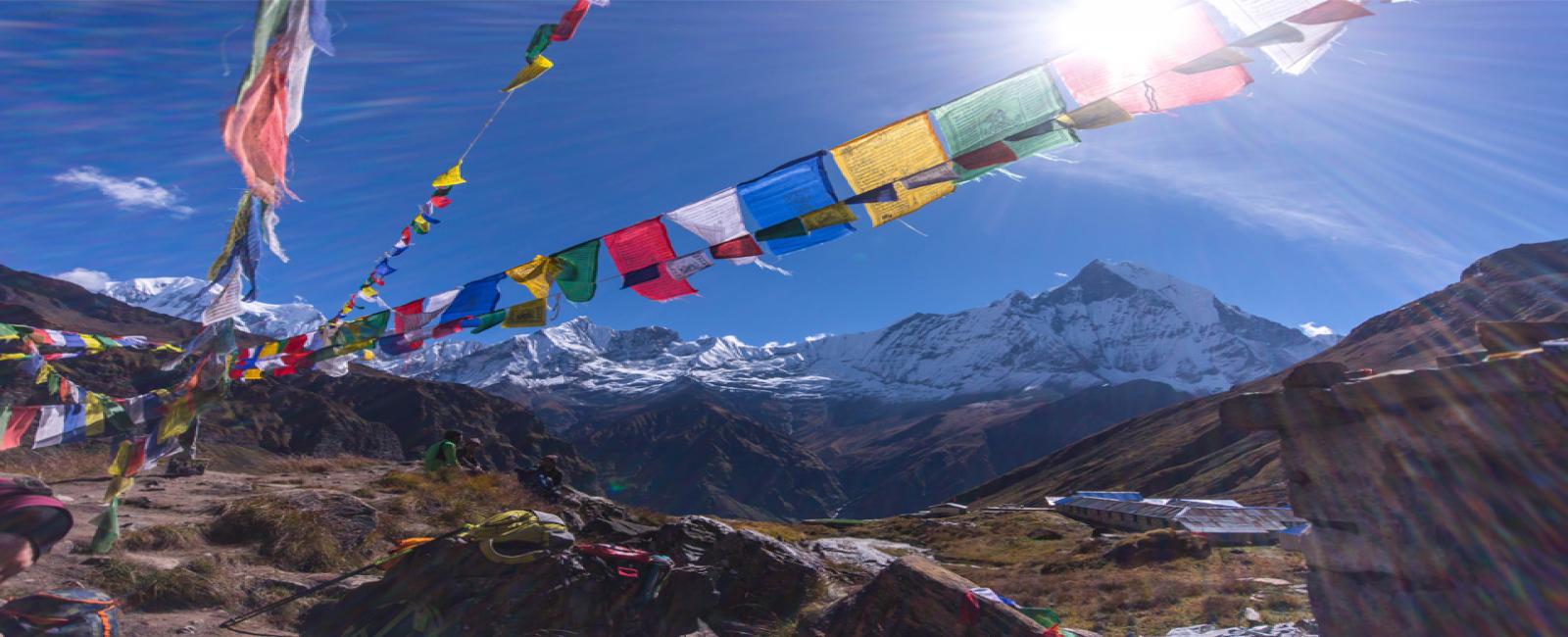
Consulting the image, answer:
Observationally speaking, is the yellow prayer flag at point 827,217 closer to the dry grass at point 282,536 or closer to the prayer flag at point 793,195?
the prayer flag at point 793,195

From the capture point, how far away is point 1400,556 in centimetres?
539

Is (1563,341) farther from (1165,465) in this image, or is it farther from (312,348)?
(1165,465)

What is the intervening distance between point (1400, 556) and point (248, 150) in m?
10.3

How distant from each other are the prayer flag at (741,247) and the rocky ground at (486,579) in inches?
163

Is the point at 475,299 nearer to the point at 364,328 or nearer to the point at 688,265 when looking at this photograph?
Result: the point at 364,328

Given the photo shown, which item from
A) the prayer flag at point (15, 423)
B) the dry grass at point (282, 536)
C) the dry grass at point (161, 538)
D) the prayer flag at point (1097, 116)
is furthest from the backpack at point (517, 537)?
the prayer flag at point (1097, 116)

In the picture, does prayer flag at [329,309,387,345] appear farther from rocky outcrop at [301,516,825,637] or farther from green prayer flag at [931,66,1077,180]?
green prayer flag at [931,66,1077,180]

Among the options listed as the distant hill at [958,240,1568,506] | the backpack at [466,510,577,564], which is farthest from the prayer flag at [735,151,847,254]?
the distant hill at [958,240,1568,506]

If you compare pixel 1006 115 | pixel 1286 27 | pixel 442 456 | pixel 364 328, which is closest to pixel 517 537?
pixel 364 328

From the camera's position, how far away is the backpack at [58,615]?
4.09 meters

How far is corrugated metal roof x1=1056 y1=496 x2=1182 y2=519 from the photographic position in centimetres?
4266

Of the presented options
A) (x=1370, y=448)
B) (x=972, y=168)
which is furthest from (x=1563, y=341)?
(x=972, y=168)

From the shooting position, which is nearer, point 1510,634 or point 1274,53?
point 1510,634

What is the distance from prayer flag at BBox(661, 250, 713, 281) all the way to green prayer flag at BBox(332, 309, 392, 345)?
5.83m
